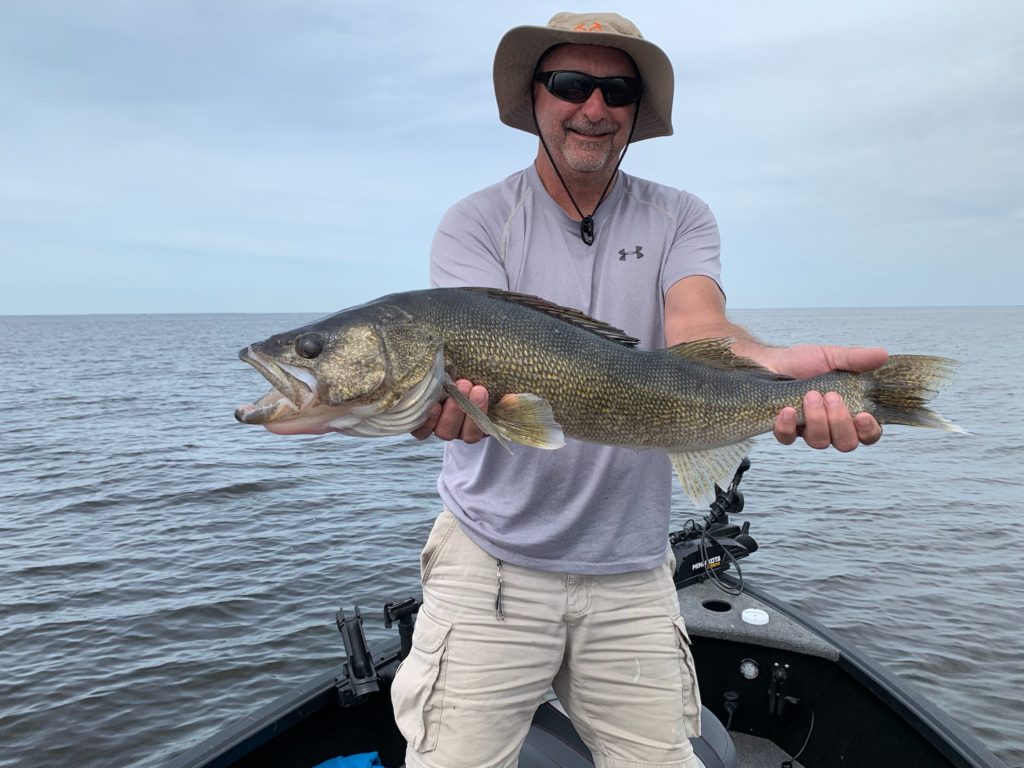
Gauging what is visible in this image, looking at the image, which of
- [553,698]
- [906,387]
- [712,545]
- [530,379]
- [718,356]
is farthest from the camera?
[712,545]

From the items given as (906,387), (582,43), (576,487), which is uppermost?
(582,43)

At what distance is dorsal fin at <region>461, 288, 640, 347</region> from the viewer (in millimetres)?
3107

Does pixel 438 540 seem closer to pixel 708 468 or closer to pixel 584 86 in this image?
pixel 708 468

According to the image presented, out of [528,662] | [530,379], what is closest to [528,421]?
[530,379]

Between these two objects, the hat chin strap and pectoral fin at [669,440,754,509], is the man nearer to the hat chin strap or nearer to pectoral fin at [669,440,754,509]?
the hat chin strap

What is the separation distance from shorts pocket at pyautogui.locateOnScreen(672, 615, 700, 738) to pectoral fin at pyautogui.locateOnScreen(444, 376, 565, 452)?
3.83 ft

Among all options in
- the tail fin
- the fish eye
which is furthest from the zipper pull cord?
the tail fin

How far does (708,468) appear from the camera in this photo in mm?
3506

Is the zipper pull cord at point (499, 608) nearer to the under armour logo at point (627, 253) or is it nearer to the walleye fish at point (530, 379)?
the walleye fish at point (530, 379)

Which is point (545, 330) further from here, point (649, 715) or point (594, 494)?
point (649, 715)

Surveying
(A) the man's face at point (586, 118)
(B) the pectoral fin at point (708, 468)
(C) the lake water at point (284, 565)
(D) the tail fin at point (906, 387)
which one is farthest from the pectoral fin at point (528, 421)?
(C) the lake water at point (284, 565)

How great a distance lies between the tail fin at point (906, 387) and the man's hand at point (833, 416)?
73 millimetres

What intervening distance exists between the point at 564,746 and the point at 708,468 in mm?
1585

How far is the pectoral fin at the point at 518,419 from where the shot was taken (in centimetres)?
287
